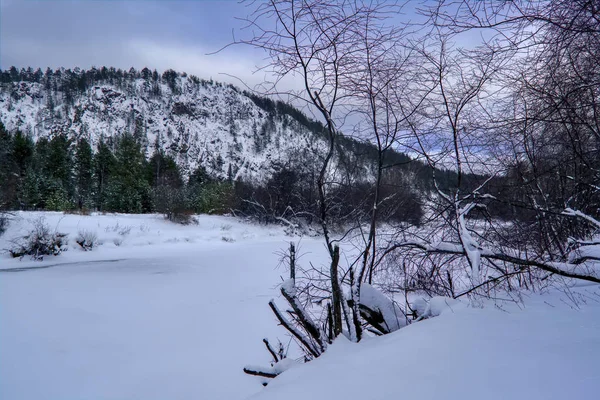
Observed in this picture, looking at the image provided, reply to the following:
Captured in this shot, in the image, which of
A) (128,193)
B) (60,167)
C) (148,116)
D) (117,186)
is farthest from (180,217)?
(148,116)

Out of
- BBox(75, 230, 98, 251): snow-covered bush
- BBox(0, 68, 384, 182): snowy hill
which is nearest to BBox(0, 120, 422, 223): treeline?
BBox(75, 230, 98, 251): snow-covered bush

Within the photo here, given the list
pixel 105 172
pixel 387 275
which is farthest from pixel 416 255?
pixel 105 172

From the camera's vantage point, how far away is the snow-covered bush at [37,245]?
498 inches

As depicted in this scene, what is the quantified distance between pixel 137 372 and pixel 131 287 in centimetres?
523

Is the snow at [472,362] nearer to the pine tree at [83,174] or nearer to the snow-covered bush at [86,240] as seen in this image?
the snow-covered bush at [86,240]

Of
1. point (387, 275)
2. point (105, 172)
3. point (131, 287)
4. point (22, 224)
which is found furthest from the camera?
point (105, 172)

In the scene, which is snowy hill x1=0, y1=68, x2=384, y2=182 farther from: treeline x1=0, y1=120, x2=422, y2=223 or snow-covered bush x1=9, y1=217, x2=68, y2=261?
snow-covered bush x1=9, y1=217, x2=68, y2=261

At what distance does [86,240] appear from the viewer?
15.0 meters

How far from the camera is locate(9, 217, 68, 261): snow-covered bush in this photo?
12.6 meters

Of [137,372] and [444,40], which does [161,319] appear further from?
[444,40]

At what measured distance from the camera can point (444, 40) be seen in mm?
2645

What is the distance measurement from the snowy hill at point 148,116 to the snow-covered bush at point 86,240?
6089 cm

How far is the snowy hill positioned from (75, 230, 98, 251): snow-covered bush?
60891 mm

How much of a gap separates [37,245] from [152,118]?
9992 cm
